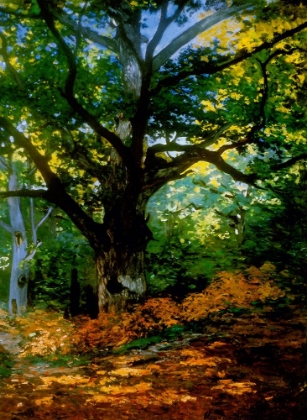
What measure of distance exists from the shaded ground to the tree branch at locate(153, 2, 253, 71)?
4.86 metres

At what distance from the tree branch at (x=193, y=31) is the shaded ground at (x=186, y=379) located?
486cm

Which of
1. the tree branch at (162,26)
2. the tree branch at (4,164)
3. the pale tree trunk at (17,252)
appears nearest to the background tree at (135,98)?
the tree branch at (162,26)

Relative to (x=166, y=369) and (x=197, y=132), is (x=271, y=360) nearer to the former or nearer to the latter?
(x=166, y=369)

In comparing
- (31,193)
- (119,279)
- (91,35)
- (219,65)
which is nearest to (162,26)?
(219,65)

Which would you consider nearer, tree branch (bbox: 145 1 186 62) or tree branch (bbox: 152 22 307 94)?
tree branch (bbox: 152 22 307 94)

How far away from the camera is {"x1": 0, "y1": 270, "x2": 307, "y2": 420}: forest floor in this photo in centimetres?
344

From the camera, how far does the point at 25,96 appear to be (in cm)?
614

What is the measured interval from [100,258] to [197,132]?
3281 millimetres

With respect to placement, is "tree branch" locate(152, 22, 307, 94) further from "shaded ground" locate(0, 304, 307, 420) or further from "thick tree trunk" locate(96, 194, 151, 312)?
"shaded ground" locate(0, 304, 307, 420)

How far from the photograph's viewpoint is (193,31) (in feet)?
23.0

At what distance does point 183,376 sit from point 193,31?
6094 millimetres

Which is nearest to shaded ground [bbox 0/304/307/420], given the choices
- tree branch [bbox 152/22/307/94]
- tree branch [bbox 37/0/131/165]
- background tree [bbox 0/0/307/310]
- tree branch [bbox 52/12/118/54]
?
background tree [bbox 0/0/307/310]

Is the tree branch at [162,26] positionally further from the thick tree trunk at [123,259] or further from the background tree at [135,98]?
the thick tree trunk at [123,259]

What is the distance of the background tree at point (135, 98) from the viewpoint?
20.7 ft
